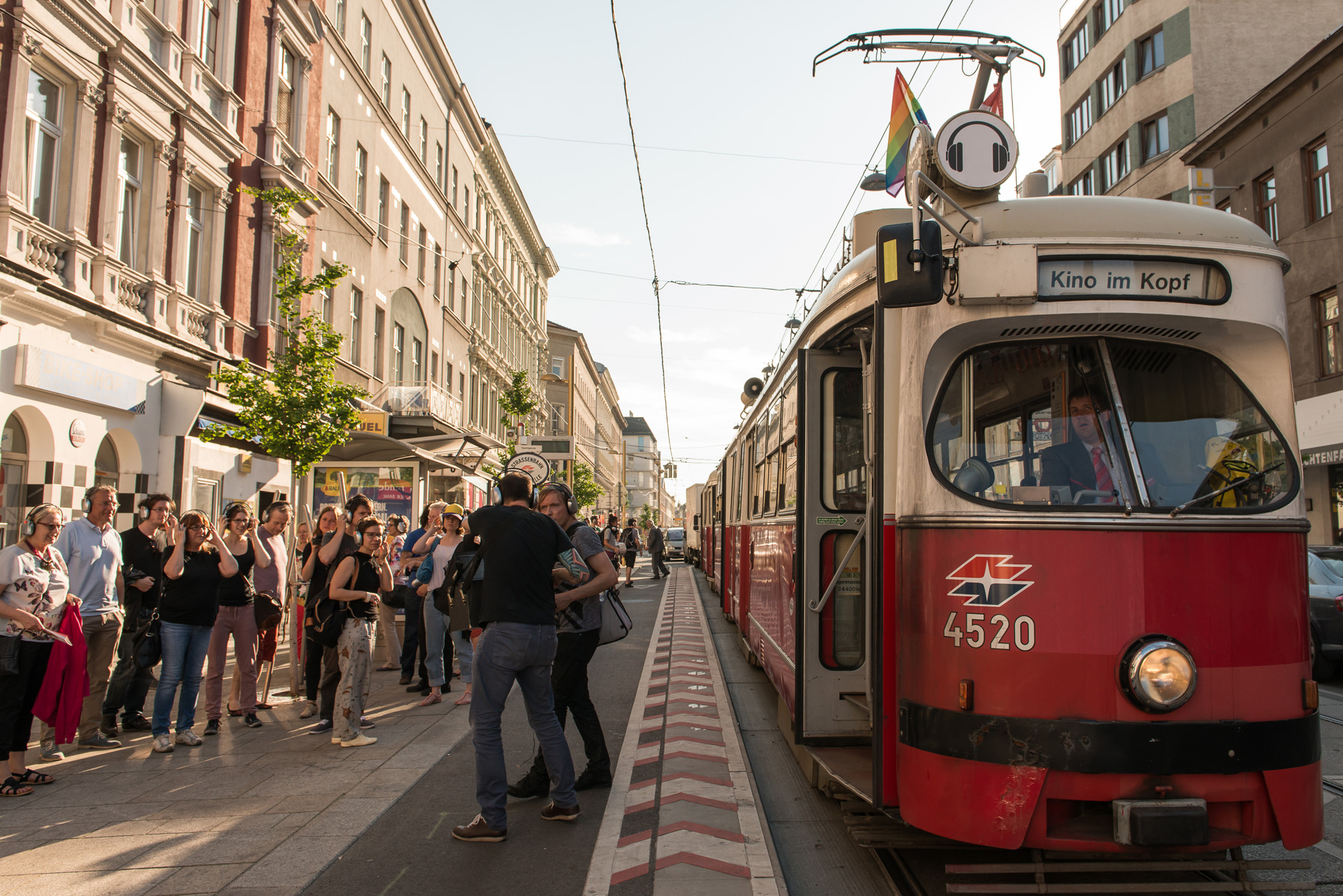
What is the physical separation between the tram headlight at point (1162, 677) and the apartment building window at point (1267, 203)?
23894 millimetres

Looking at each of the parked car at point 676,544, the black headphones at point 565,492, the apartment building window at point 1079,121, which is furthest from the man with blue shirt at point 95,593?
the parked car at point 676,544

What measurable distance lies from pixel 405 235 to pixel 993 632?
28.4 meters

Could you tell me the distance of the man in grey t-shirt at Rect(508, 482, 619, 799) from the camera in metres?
6.07

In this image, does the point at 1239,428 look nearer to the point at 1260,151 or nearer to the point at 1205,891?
the point at 1205,891

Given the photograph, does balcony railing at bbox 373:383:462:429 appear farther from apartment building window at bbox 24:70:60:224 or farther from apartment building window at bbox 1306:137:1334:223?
apartment building window at bbox 1306:137:1334:223

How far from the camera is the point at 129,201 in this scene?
15289mm

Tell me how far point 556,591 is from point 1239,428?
12.0 feet

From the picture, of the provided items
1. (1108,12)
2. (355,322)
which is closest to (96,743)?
(355,322)

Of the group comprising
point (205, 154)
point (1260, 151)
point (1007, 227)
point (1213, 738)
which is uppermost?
point (1260, 151)

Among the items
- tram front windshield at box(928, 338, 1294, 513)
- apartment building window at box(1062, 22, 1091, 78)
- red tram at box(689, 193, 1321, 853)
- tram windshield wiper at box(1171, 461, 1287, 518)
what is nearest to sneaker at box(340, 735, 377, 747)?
red tram at box(689, 193, 1321, 853)

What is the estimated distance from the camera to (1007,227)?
4.41 m

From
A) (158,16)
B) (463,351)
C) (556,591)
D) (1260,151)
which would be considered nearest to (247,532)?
(556,591)

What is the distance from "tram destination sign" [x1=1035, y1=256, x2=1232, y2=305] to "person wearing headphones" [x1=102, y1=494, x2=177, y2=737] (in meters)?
6.56

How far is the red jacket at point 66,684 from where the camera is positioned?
246 inches
